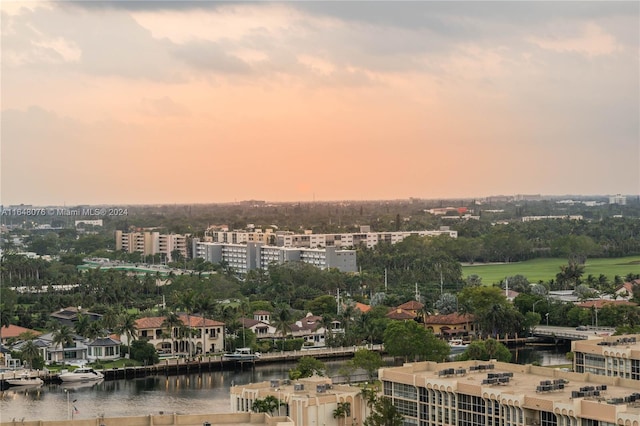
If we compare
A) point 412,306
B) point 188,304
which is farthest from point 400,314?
point 188,304

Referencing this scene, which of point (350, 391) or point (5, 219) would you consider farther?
point (5, 219)

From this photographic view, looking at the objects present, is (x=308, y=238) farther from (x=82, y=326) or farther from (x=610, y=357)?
(x=610, y=357)

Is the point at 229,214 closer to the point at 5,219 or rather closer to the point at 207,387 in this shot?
the point at 5,219

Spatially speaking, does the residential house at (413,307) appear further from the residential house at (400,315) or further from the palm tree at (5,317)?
the palm tree at (5,317)

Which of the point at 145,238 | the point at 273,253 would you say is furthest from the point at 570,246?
the point at 145,238

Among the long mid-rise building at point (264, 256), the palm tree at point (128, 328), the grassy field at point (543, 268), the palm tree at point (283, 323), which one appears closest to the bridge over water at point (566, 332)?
the palm tree at point (283, 323)

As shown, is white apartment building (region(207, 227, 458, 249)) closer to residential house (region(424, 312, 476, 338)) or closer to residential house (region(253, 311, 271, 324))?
residential house (region(253, 311, 271, 324))
